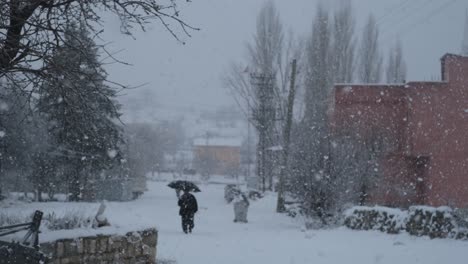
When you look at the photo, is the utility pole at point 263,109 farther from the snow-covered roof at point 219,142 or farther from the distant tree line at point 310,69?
the snow-covered roof at point 219,142

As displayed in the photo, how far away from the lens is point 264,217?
24.2 metres

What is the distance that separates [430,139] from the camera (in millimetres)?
25266

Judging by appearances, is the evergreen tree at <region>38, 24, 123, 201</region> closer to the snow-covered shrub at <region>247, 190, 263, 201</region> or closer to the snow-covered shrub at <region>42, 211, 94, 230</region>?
the snow-covered shrub at <region>42, 211, 94, 230</region>

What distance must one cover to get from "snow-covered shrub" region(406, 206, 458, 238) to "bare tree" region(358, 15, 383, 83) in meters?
25.9

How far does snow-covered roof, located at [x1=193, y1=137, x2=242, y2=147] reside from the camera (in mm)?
106938

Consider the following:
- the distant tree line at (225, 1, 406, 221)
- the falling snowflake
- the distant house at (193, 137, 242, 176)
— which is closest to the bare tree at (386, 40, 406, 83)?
the distant tree line at (225, 1, 406, 221)

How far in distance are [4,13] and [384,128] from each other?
72.7 feet

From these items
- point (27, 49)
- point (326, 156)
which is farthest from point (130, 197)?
point (27, 49)

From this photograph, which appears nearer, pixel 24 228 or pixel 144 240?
pixel 24 228

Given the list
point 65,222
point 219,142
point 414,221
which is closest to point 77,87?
point 65,222

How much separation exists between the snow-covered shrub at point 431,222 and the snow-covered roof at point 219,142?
298ft

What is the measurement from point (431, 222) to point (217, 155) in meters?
90.5

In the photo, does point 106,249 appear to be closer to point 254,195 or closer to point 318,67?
point 254,195

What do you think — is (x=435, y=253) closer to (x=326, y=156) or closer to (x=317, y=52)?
(x=326, y=156)
